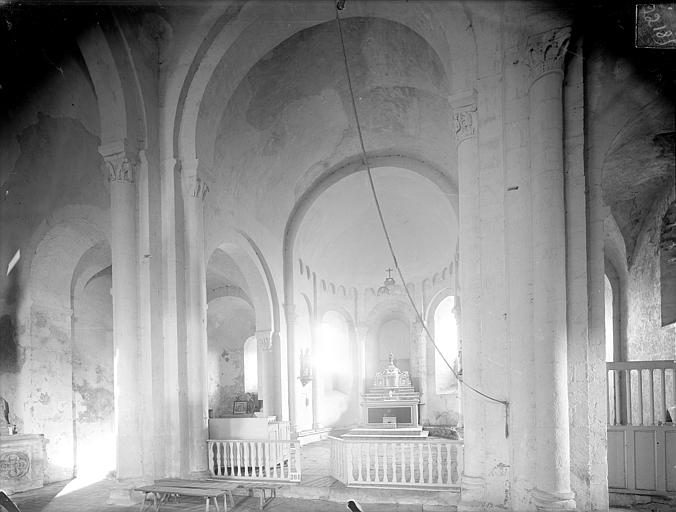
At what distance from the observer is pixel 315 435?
57.8ft

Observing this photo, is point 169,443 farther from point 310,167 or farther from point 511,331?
point 310,167

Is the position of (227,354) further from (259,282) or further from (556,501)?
(556,501)

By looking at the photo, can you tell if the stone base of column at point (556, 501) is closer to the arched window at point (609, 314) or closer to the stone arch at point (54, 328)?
the arched window at point (609, 314)

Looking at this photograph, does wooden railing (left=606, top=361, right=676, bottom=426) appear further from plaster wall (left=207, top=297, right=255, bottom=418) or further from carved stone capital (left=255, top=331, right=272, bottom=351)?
plaster wall (left=207, top=297, right=255, bottom=418)

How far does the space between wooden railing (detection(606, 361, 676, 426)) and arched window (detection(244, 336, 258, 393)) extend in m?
13.0

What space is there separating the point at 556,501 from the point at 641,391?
9.86 feet

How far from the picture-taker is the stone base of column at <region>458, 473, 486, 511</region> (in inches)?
295

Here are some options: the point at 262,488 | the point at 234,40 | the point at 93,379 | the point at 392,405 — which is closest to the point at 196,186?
the point at 234,40

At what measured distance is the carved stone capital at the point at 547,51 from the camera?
23.9 feet

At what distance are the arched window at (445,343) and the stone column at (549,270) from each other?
13403mm

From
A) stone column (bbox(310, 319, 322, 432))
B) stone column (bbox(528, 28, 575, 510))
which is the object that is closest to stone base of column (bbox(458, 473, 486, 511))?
stone column (bbox(528, 28, 575, 510))

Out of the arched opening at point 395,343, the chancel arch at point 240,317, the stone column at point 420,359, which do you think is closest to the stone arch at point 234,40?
the chancel arch at point 240,317

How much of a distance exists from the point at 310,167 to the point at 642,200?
8267mm

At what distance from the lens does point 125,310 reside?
9.84 meters
